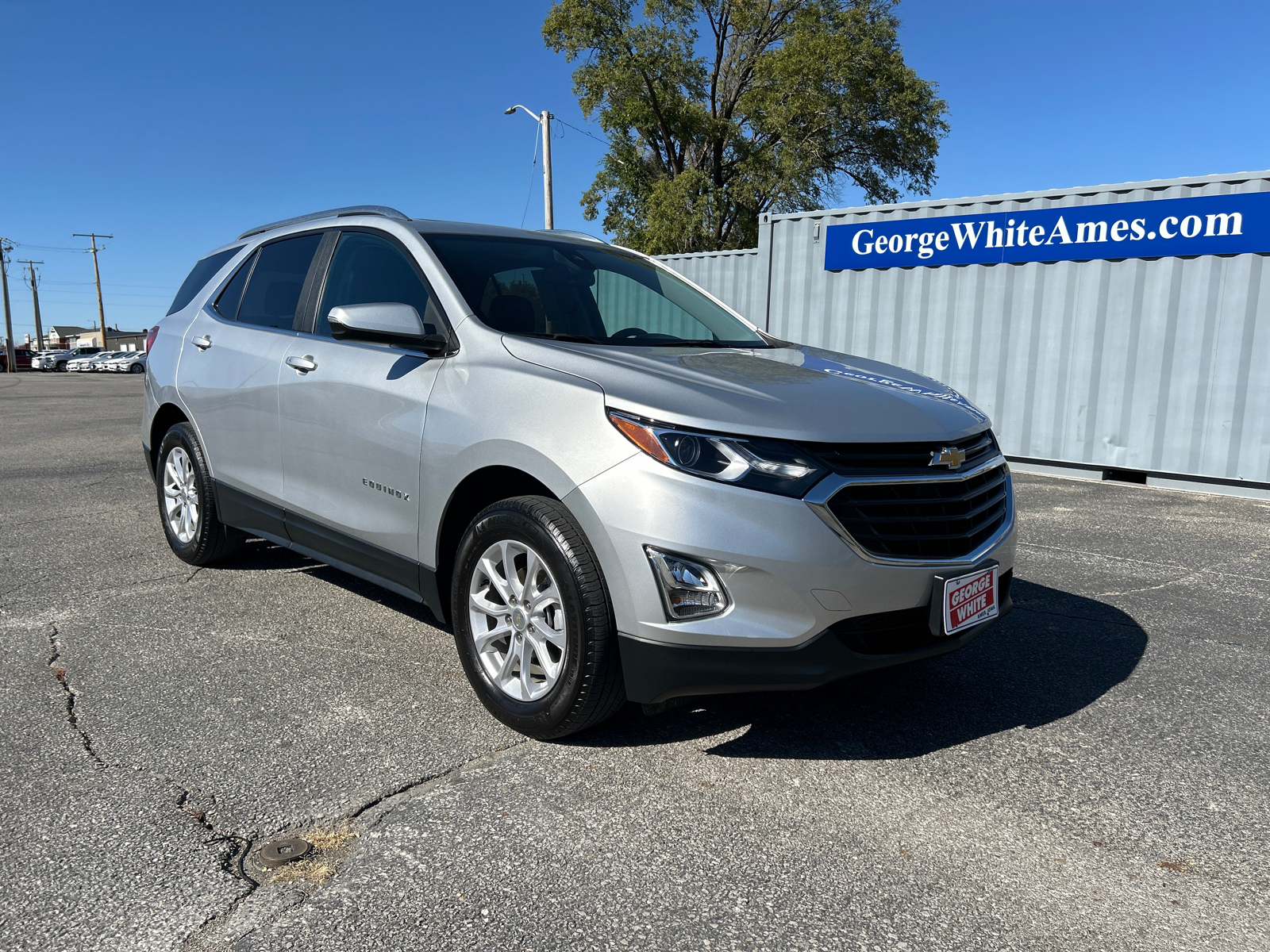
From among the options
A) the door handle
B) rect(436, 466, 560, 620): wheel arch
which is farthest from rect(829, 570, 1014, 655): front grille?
the door handle

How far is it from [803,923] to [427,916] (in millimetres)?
857

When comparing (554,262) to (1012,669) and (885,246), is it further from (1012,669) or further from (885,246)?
(885,246)

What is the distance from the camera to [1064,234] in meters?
9.38

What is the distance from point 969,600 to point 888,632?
1.11ft

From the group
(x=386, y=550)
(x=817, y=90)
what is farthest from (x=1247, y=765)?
(x=817, y=90)

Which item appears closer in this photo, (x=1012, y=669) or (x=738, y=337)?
(x=1012, y=669)

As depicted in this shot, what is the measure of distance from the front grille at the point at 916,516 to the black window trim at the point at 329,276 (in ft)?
4.96

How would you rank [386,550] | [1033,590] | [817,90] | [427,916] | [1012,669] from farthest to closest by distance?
[817,90], [1033,590], [1012,669], [386,550], [427,916]

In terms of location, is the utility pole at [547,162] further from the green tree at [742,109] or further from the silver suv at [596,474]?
the silver suv at [596,474]

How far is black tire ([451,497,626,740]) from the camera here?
8.80 feet

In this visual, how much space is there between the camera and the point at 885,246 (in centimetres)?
1070

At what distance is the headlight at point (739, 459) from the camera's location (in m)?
2.55

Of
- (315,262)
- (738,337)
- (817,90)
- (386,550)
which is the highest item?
(817,90)

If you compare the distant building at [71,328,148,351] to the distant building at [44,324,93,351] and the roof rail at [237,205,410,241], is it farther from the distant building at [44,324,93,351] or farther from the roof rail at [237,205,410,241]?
the roof rail at [237,205,410,241]
